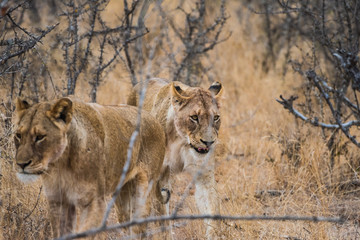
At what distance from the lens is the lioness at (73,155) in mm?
2891

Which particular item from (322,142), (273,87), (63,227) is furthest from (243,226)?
(273,87)

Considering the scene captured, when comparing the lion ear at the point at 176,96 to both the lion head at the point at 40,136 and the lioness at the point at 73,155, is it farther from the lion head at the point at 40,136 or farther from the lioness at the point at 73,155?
the lion head at the point at 40,136

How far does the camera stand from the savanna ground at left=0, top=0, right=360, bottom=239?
4031 mm

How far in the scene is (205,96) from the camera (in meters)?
4.64

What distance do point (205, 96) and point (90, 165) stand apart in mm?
1738

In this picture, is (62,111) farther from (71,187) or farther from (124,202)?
(124,202)

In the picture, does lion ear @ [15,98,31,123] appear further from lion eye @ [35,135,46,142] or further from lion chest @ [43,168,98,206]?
lion chest @ [43,168,98,206]

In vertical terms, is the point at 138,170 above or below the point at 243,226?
above

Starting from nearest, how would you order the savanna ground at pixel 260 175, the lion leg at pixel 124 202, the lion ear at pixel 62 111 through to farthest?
the lion ear at pixel 62 111 → the lion leg at pixel 124 202 → the savanna ground at pixel 260 175

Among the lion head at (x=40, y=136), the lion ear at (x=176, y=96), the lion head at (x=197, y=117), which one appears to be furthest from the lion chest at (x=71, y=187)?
the lion ear at (x=176, y=96)

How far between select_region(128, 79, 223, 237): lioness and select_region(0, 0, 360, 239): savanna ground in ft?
0.71

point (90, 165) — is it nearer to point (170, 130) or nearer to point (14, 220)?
point (14, 220)

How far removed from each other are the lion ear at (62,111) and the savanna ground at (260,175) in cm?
80

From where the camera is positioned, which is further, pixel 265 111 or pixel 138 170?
pixel 265 111
